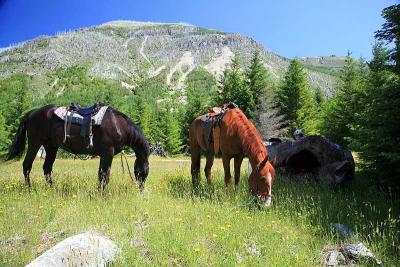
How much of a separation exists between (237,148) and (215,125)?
39.6 inches

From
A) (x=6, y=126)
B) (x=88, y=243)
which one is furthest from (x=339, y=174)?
(x=6, y=126)

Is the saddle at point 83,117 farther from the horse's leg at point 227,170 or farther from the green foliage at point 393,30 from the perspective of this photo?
the green foliage at point 393,30

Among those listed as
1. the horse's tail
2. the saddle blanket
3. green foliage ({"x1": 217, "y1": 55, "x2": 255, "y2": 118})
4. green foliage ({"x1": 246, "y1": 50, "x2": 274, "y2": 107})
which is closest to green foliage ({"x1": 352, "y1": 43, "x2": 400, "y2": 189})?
the saddle blanket

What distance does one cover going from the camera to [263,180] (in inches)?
263

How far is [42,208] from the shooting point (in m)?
6.86

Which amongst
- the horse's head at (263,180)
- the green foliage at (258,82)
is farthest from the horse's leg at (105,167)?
the green foliage at (258,82)

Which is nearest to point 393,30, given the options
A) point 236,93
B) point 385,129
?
point 385,129

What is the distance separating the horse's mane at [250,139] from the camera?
7336 millimetres

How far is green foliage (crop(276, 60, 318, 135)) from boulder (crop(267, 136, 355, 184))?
2985 cm

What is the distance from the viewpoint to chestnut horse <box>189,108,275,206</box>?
6.75 m

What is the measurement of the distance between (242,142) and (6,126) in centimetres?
4831

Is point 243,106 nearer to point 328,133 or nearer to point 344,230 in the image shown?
point 328,133

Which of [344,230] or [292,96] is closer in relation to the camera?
[344,230]

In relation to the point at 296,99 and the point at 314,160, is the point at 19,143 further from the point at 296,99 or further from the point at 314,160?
the point at 296,99
